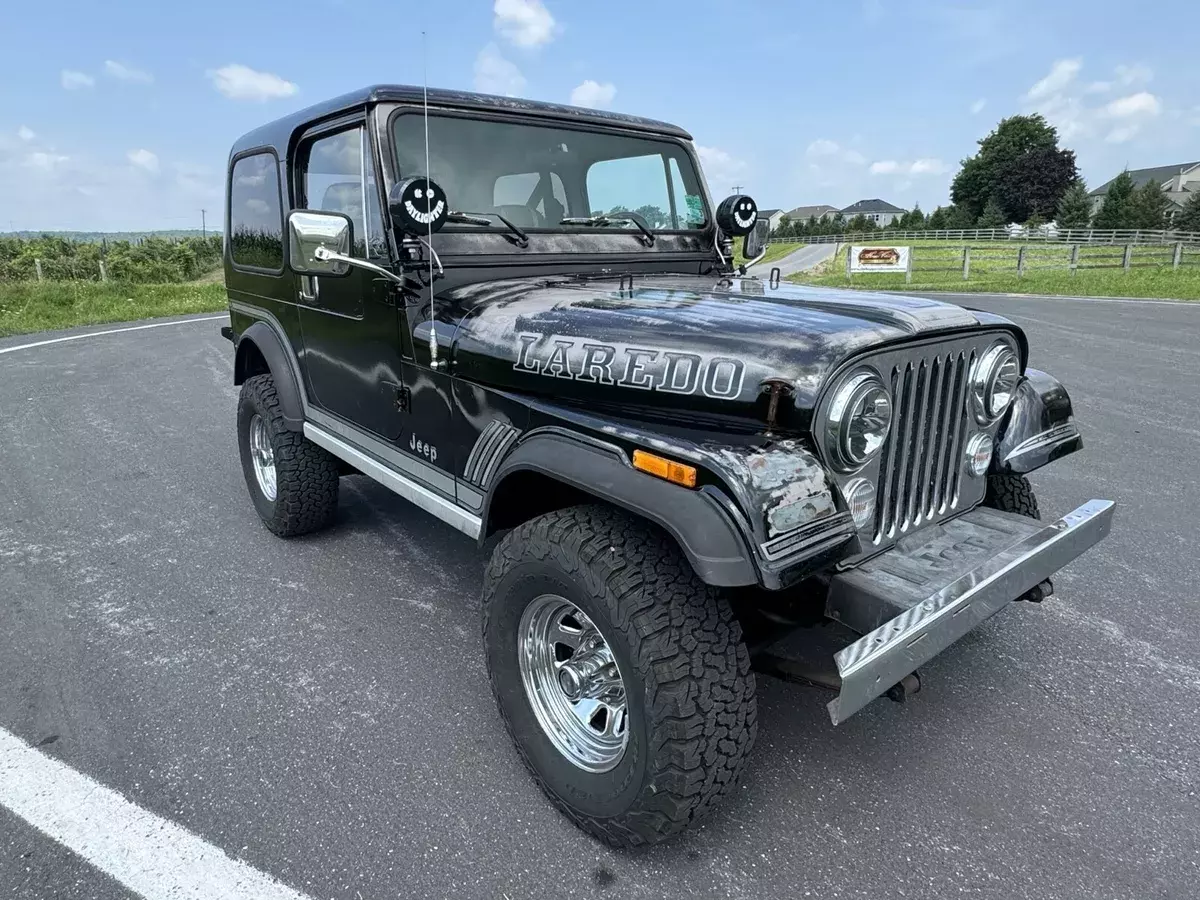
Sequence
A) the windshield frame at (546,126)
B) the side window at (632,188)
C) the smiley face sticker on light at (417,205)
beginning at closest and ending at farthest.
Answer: the smiley face sticker on light at (417,205), the windshield frame at (546,126), the side window at (632,188)

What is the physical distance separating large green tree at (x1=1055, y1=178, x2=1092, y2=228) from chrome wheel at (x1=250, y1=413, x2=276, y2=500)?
66582mm

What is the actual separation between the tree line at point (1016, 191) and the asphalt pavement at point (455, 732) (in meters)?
66.3

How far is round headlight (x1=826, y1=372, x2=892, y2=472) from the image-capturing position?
6.36 feet

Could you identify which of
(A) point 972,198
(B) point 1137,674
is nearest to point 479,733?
(B) point 1137,674

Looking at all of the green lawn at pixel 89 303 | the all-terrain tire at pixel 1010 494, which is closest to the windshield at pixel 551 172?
the all-terrain tire at pixel 1010 494

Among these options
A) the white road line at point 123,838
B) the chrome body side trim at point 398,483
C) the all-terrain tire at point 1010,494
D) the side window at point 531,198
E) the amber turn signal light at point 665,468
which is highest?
the side window at point 531,198

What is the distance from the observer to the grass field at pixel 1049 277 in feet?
59.0

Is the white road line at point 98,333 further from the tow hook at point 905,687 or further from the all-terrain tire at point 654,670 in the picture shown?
the tow hook at point 905,687

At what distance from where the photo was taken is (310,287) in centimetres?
353

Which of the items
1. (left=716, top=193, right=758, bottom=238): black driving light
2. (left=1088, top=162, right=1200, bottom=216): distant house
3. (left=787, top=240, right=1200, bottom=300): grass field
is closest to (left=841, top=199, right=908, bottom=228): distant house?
(left=1088, top=162, right=1200, bottom=216): distant house

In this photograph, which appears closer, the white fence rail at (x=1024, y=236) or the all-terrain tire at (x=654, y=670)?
the all-terrain tire at (x=654, y=670)

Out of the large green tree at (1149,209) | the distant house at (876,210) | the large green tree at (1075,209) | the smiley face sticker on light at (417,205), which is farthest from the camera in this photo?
the distant house at (876,210)

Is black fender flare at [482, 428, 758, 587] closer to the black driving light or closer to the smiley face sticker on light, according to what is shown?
the smiley face sticker on light

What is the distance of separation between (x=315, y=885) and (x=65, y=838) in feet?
2.42
